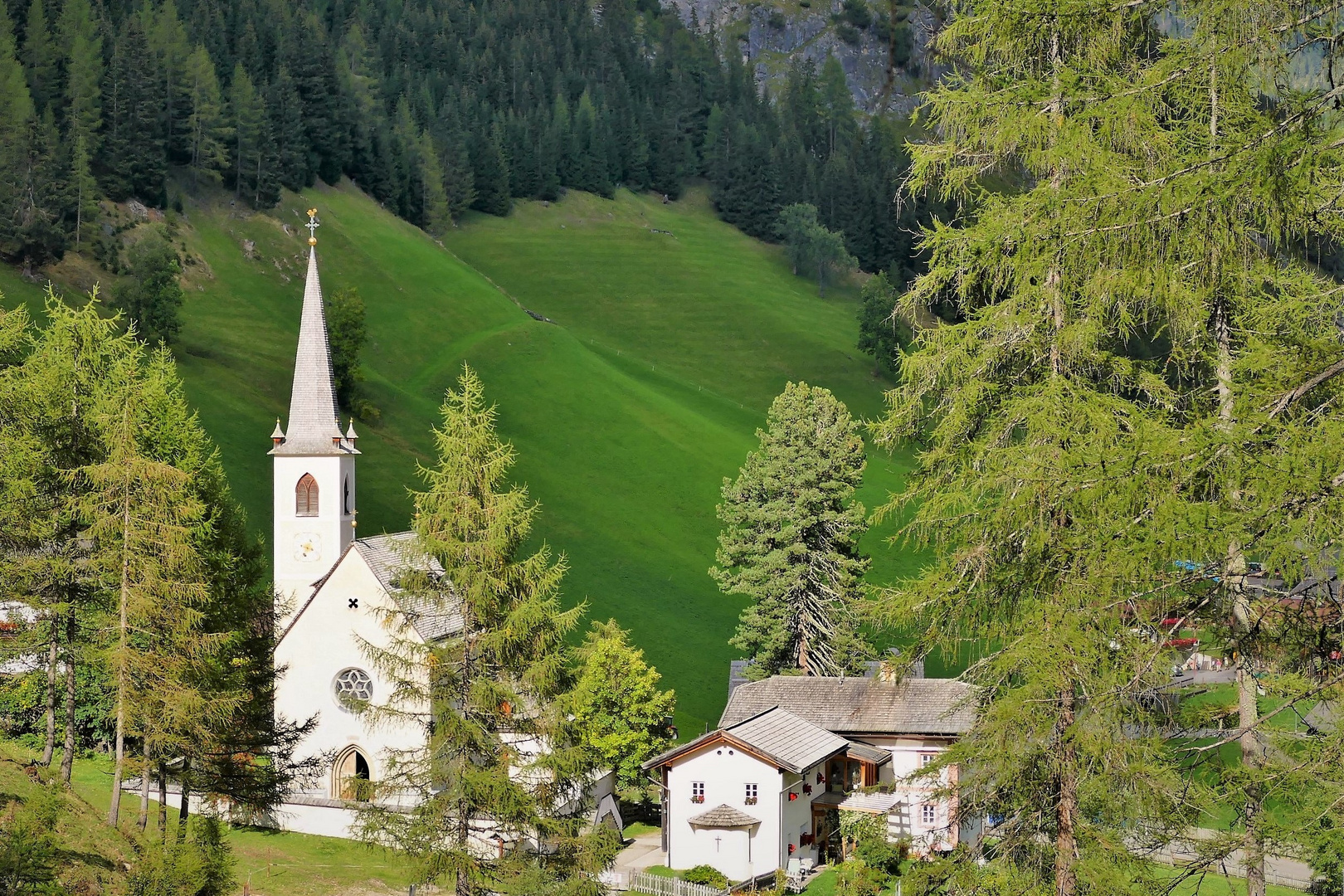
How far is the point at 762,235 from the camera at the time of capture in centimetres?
16575

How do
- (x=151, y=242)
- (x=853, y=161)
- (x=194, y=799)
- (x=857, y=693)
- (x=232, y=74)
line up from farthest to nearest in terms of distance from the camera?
1. (x=853, y=161)
2. (x=232, y=74)
3. (x=151, y=242)
4. (x=857, y=693)
5. (x=194, y=799)

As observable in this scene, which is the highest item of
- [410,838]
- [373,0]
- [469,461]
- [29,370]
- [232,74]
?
[373,0]

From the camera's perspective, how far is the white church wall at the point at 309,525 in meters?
51.3

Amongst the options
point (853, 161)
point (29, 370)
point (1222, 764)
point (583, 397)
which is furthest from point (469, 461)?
point (853, 161)

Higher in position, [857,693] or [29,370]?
[29,370]

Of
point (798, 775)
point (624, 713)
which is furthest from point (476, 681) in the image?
point (624, 713)

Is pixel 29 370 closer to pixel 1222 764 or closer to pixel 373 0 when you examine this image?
pixel 1222 764

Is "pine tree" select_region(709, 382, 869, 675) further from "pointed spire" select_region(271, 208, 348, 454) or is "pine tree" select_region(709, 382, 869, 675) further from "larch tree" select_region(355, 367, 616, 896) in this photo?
"larch tree" select_region(355, 367, 616, 896)

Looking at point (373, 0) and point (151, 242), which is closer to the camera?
point (151, 242)

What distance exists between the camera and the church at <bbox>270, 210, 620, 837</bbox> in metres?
A: 46.7

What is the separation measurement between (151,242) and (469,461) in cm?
6868

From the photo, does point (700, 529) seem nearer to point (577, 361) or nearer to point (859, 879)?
point (577, 361)

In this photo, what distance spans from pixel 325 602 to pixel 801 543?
17.7 metres

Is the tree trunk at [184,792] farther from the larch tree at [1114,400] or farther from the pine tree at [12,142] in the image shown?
the pine tree at [12,142]
